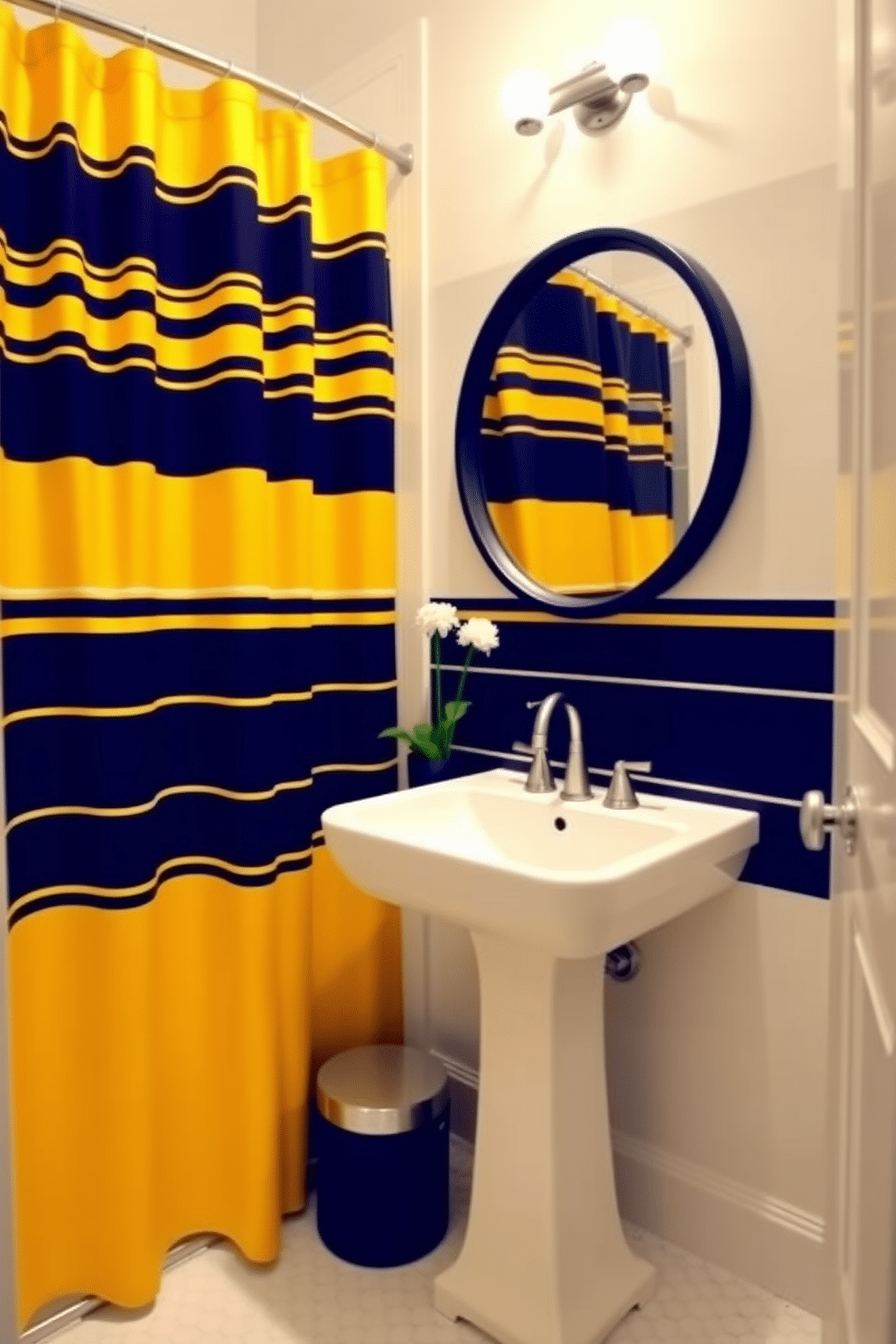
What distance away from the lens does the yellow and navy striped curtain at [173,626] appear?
152 cm

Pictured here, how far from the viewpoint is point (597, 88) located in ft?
5.44

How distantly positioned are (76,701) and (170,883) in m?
0.37

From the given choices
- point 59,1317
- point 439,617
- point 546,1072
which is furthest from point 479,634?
point 59,1317

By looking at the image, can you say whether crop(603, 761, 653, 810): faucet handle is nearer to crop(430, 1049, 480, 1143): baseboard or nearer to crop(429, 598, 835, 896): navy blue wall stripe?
crop(429, 598, 835, 896): navy blue wall stripe

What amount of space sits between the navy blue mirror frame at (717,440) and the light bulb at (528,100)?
→ 0.23 meters

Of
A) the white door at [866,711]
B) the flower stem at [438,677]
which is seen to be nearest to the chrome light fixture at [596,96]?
the white door at [866,711]

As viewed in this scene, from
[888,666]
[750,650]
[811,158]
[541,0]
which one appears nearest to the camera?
[888,666]

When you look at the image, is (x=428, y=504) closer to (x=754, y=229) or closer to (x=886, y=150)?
(x=754, y=229)

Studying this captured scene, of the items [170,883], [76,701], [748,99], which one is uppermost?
[748,99]

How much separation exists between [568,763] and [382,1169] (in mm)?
778

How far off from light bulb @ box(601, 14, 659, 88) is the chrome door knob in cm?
130

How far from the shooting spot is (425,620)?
1.91m

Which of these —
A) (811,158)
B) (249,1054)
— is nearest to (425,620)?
(249,1054)

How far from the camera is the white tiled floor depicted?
1.51 meters
